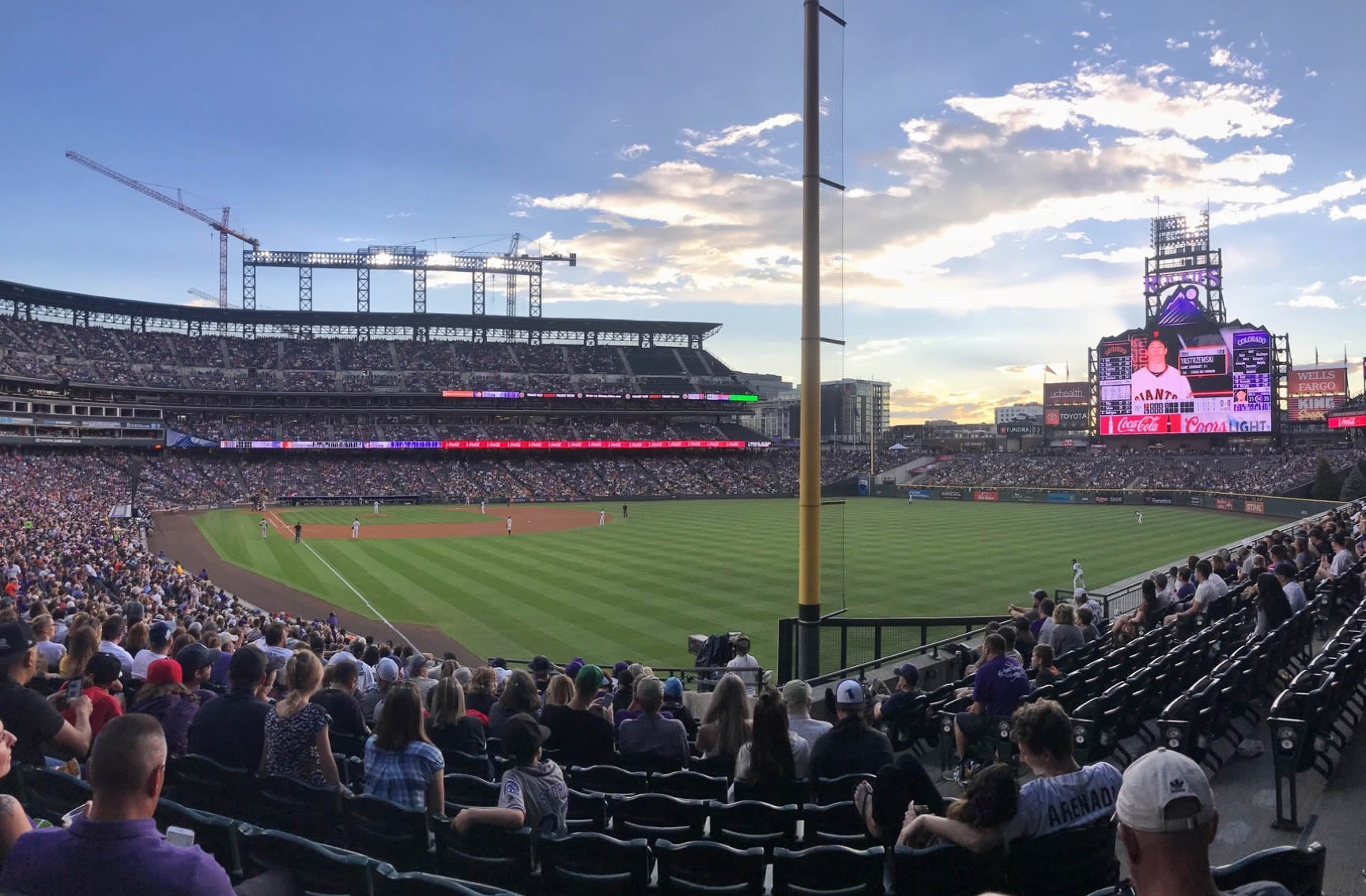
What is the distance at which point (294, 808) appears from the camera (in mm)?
5191

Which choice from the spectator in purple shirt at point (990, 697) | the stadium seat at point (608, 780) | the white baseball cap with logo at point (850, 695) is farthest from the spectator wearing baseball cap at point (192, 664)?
the spectator in purple shirt at point (990, 697)

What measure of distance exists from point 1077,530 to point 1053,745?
43.7 metres

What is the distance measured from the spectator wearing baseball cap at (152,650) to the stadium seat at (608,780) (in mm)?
5582

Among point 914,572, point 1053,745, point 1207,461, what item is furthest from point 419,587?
point 1207,461

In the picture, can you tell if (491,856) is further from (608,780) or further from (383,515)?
(383,515)

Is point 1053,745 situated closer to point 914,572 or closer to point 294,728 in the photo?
point 294,728

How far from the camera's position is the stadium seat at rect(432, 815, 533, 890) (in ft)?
15.0

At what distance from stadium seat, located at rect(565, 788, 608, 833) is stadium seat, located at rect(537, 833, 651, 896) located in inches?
37.9

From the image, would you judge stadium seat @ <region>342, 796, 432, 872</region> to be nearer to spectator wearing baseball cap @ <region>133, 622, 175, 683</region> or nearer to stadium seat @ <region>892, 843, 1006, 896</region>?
stadium seat @ <region>892, 843, 1006, 896</region>

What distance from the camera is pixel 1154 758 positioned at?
2.50 m

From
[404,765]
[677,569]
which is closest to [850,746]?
[404,765]

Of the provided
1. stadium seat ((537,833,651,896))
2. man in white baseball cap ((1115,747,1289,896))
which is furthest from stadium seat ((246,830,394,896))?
man in white baseball cap ((1115,747,1289,896))

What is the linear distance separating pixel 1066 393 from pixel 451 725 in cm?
12854

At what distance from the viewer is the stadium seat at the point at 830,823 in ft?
16.8
